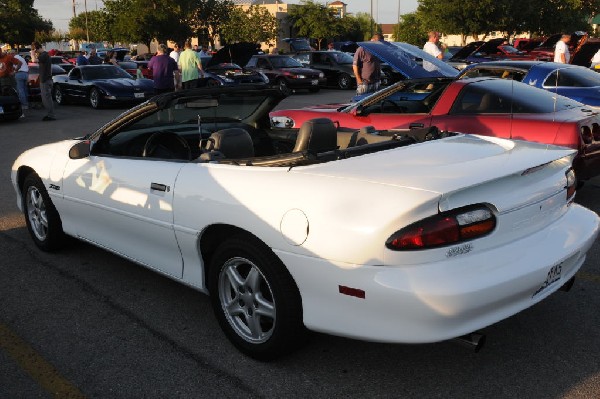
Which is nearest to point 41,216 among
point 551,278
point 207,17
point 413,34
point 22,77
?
point 551,278

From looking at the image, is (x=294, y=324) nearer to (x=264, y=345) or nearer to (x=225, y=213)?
(x=264, y=345)

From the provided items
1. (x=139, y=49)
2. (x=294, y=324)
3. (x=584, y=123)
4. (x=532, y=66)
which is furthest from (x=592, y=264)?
(x=139, y=49)

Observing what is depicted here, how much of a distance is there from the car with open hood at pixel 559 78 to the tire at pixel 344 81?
1404cm

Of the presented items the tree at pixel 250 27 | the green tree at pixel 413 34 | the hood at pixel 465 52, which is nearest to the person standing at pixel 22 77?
the hood at pixel 465 52

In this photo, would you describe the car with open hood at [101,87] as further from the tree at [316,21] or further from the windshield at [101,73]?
the tree at [316,21]

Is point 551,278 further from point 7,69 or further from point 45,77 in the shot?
point 7,69

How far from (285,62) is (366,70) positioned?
11022 millimetres

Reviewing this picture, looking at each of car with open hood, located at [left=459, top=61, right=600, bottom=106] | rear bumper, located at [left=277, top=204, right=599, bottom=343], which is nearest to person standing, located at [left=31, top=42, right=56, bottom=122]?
car with open hood, located at [left=459, top=61, right=600, bottom=106]

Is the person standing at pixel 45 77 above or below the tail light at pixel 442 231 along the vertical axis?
above

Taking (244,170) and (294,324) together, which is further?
(244,170)

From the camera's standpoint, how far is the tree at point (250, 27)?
57031mm

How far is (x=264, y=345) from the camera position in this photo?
307 cm

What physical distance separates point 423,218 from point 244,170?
3.45 feet

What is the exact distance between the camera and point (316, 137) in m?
3.67
